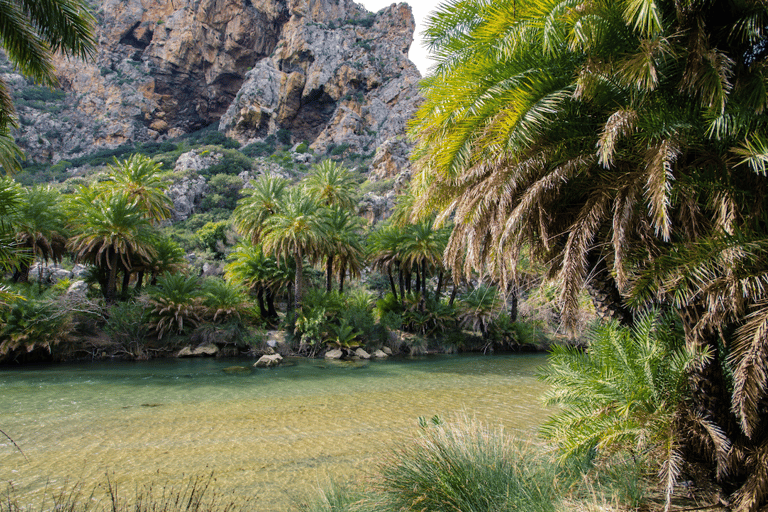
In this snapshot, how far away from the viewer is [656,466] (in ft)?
14.5

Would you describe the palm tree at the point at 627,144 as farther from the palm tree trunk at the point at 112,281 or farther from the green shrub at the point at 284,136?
the green shrub at the point at 284,136

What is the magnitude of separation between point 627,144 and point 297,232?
2175 cm

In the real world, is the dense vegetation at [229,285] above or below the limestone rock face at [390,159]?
below

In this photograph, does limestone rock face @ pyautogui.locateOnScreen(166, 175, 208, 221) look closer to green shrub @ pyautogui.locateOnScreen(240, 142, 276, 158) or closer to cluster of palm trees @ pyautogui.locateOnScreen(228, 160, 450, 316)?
green shrub @ pyautogui.locateOnScreen(240, 142, 276, 158)

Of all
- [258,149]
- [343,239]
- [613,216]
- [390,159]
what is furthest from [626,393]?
[258,149]

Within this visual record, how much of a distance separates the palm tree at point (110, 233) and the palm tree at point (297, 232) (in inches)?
297

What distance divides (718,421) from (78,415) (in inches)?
526

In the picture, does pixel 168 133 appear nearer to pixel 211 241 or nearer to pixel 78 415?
pixel 211 241

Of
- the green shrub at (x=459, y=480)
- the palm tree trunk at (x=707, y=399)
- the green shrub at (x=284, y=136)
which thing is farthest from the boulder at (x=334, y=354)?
the green shrub at (x=284, y=136)

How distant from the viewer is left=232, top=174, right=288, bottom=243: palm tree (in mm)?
28438

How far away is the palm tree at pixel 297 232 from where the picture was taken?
982 inches

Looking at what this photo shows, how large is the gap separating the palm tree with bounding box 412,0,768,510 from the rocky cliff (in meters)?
75.0

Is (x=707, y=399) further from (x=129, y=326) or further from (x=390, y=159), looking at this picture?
(x=390, y=159)

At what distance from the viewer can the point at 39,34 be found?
22.0 ft
